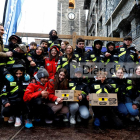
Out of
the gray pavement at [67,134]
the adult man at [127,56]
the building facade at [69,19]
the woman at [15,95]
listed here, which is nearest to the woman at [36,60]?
the woman at [15,95]

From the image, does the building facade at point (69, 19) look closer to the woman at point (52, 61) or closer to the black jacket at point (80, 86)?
the woman at point (52, 61)

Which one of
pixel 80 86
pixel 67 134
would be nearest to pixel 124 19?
pixel 80 86

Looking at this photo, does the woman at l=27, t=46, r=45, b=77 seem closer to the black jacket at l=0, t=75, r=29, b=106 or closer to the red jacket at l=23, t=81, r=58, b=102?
the black jacket at l=0, t=75, r=29, b=106

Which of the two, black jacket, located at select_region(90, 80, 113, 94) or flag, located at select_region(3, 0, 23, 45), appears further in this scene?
flag, located at select_region(3, 0, 23, 45)

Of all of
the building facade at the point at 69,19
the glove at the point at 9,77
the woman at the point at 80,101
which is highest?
the building facade at the point at 69,19

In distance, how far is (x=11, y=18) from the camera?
18.9 ft

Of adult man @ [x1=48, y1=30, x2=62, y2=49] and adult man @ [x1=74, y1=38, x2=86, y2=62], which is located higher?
adult man @ [x1=48, y1=30, x2=62, y2=49]

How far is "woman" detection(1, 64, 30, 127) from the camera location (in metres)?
3.13

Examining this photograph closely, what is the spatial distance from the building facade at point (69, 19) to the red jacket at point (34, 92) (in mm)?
21589

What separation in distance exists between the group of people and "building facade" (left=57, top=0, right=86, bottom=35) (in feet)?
68.1

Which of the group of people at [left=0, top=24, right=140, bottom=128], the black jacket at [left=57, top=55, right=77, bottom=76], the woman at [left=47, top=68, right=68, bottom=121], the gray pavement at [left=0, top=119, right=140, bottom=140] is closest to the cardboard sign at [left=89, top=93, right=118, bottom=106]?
the group of people at [left=0, top=24, right=140, bottom=128]

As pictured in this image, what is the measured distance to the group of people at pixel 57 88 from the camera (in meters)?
3.11

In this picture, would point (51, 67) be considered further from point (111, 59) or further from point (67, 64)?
point (111, 59)

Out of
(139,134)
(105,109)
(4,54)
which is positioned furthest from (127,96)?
(4,54)
